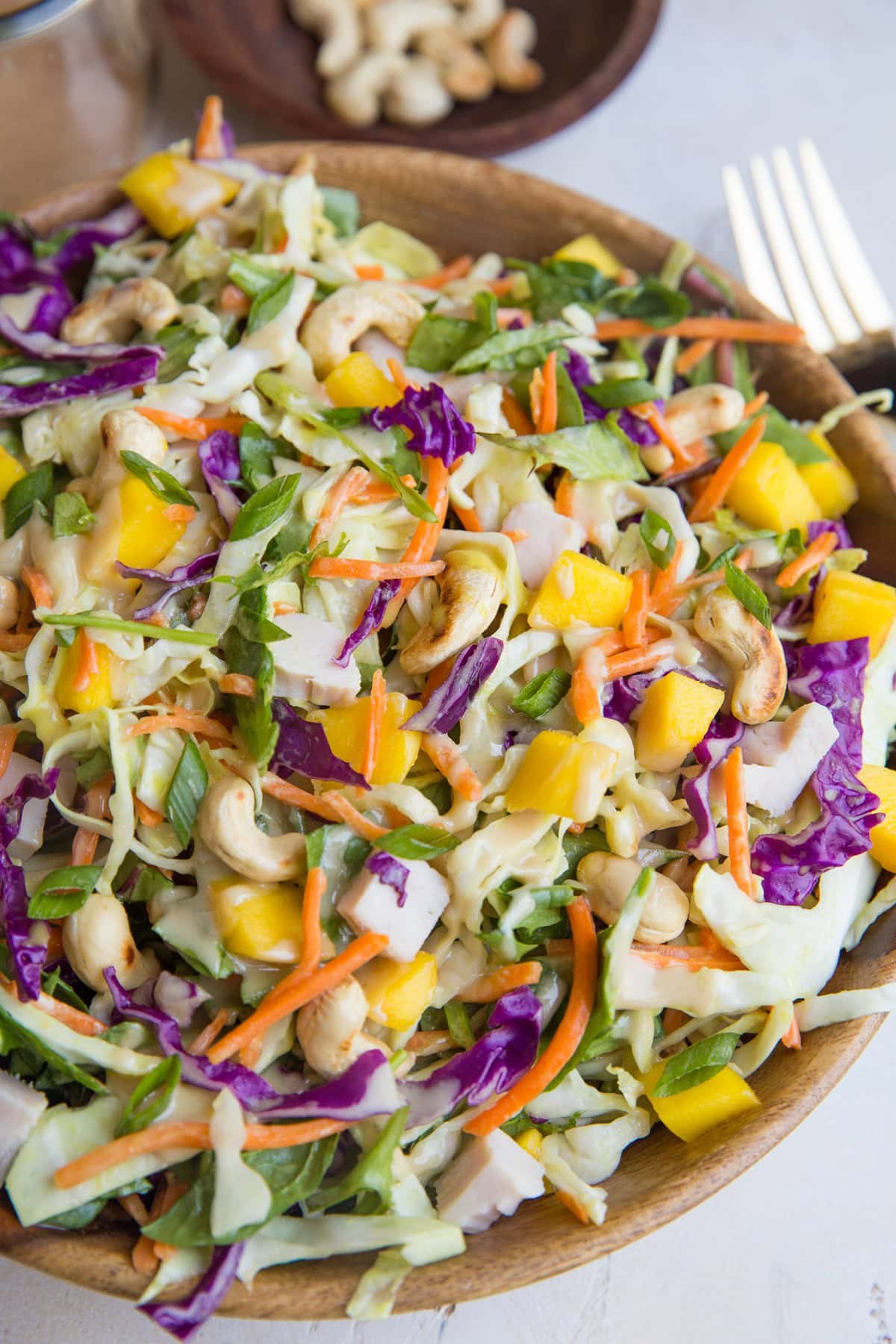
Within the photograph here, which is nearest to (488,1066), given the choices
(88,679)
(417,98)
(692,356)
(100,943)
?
(100,943)

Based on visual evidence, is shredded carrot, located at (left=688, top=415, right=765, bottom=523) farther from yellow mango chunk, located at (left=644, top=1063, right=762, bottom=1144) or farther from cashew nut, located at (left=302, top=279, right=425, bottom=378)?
yellow mango chunk, located at (left=644, top=1063, right=762, bottom=1144)

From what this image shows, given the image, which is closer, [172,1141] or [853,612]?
[172,1141]

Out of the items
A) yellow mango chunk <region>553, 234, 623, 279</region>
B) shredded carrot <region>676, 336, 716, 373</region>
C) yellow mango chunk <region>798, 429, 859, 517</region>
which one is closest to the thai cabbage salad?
yellow mango chunk <region>798, 429, 859, 517</region>

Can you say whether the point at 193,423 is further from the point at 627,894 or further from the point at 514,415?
the point at 627,894

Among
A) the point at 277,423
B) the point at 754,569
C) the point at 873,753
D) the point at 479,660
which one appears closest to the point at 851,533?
the point at 754,569

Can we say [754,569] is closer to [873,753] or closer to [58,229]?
[873,753]

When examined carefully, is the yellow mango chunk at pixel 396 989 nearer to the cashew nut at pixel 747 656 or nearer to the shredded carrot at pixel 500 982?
the shredded carrot at pixel 500 982

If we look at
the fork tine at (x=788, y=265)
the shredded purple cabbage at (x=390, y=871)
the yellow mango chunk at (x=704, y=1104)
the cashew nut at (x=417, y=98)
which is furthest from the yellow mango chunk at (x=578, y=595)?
the cashew nut at (x=417, y=98)

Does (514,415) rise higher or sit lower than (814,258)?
higher
